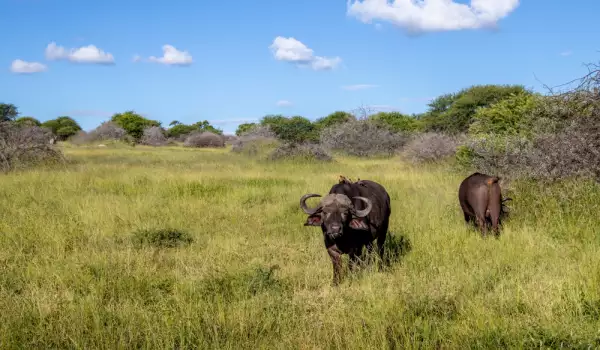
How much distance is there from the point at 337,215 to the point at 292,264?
1.30 m

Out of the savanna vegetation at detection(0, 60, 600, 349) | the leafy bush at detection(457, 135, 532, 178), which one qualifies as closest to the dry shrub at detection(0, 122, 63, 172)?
the savanna vegetation at detection(0, 60, 600, 349)

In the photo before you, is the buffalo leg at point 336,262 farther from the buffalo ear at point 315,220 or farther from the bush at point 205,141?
the bush at point 205,141

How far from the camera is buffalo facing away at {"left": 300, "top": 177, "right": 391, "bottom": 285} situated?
5.29 metres

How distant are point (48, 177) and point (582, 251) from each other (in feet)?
43.9

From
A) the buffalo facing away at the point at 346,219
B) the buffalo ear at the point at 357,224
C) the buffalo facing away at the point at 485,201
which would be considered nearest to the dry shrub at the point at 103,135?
the buffalo facing away at the point at 485,201

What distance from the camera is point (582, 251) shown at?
20.3ft

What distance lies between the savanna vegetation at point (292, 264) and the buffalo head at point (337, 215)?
1.95ft

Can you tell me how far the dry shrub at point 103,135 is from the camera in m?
48.9

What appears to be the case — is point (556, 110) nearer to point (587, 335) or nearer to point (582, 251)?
point (582, 251)

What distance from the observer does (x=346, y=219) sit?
5.37m

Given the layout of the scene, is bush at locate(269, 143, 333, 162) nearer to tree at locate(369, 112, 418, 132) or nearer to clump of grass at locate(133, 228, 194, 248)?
clump of grass at locate(133, 228, 194, 248)

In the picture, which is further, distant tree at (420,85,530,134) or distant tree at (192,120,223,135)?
distant tree at (192,120,223,135)

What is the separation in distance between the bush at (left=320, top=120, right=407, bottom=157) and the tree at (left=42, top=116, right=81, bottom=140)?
1622 inches

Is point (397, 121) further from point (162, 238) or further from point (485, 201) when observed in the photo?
point (162, 238)
